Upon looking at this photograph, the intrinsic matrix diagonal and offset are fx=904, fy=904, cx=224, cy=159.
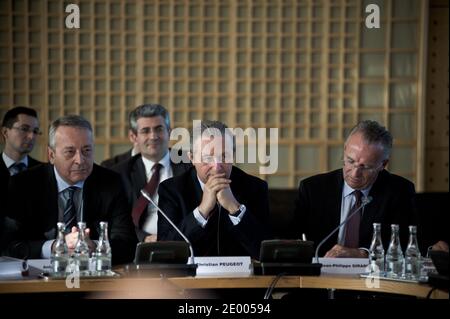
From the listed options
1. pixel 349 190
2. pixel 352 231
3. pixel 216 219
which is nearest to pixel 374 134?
pixel 349 190

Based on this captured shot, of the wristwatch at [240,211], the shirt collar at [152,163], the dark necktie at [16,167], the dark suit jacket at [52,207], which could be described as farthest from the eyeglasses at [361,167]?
the dark necktie at [16,167]

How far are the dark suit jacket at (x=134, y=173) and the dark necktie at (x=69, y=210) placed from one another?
927mm

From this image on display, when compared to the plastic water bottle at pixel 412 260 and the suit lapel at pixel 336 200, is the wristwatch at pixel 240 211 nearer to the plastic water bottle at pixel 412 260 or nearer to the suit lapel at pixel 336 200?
the suit lapel at pixel 336 200

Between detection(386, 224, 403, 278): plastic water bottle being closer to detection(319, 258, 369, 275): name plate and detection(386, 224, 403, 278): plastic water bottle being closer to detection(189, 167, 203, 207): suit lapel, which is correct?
detection(319, 258, 369, 275): name plate

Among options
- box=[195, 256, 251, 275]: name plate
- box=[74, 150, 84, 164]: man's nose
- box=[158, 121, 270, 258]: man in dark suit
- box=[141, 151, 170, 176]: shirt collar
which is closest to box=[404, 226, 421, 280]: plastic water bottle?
box=[195, 256, 251, 275]: name plate

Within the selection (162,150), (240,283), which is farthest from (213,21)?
(240,283)

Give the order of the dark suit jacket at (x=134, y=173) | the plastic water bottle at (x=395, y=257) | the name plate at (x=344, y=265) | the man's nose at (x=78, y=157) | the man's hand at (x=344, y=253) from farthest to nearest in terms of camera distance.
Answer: the dark suit jacket at (x=134, y=173), the man's nose at (x=78, y=157), the man's hand at (x=344, y=253), the name plate at (x=344, y=265), the plastic water bottle at (x=395, y=257)

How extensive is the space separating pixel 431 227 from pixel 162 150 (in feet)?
5.19

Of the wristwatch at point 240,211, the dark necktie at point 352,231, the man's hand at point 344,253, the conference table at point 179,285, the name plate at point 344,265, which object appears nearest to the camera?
the conference table at point 179,285

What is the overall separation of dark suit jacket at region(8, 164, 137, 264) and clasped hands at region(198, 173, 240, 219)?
0.40 m

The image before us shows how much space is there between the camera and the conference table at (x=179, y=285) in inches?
132

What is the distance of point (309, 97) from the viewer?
6836mm

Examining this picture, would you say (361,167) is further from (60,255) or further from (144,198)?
(60,255)
